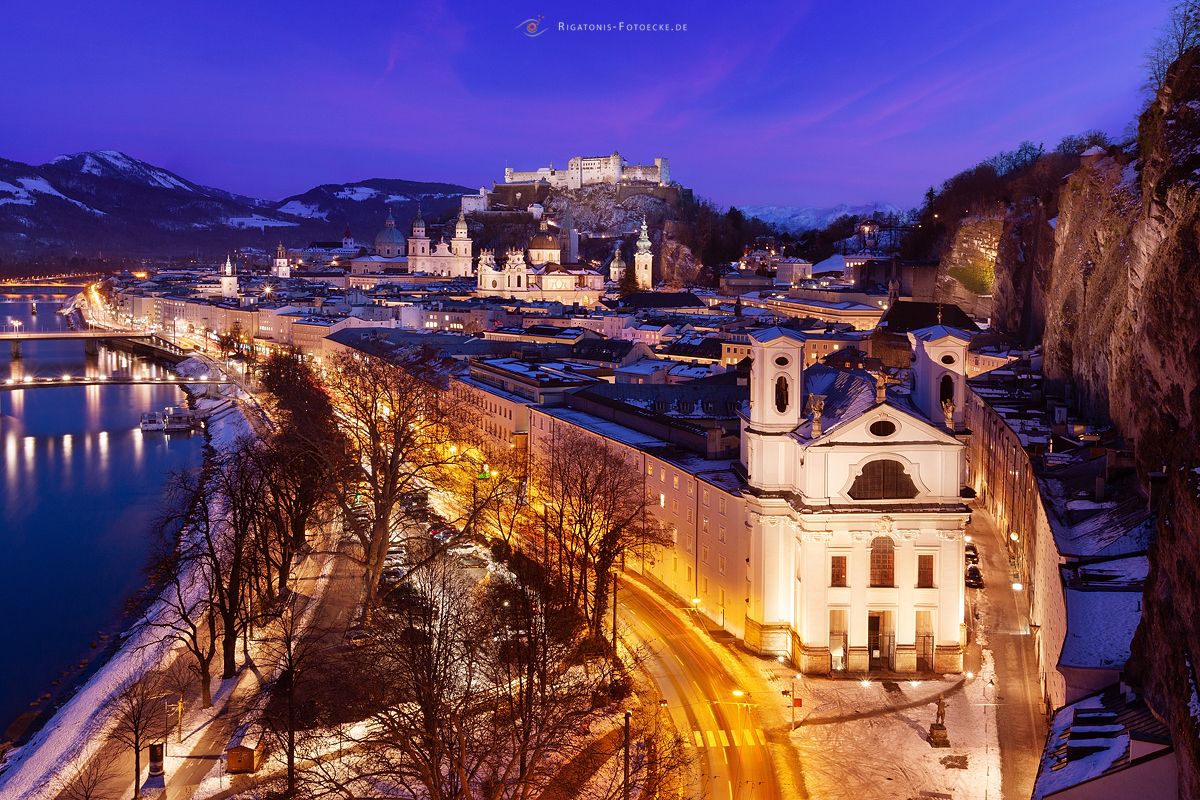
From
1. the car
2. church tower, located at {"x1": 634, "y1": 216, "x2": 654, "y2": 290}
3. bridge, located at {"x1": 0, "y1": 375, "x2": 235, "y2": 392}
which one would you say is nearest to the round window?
the car

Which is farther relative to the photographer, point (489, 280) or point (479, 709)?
point (489, 280)

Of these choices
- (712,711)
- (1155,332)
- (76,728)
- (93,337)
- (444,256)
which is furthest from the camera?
(444,256)

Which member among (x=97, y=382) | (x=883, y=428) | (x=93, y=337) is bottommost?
(x=97, y=382)

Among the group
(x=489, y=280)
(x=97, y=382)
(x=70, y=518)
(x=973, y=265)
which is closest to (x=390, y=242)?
(x=489, y=280)

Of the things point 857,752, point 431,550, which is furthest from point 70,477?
point 857,752

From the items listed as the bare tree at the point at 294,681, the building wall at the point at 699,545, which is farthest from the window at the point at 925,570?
the bare tree at the point at 294,681

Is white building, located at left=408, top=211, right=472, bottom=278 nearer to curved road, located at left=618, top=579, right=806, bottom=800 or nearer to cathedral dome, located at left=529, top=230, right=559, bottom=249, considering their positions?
cathedral dome, located at left=529, top=230, right=559, bottom=249

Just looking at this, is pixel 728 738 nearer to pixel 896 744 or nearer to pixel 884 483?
pixel 896 744
